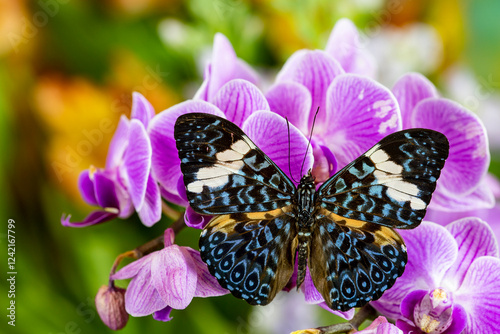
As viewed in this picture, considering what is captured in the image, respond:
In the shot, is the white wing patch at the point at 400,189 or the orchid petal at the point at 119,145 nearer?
the white wing patch at the point at 400,189

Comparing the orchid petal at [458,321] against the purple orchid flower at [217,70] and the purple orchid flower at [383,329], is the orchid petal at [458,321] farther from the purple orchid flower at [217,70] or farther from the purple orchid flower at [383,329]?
the purple orchid flower at [217,70]

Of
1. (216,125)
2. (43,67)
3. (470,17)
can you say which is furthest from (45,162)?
(470,17)

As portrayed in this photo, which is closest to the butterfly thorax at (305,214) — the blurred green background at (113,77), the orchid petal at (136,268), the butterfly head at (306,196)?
the butterfly head at (306,196)

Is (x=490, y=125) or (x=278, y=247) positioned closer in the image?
(x=278, y=247)

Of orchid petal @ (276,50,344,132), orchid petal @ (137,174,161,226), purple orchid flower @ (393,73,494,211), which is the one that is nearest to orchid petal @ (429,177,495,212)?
purple orchid flower @ (393,73,494,211)

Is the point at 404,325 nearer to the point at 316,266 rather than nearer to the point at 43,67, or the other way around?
the point at 316,266

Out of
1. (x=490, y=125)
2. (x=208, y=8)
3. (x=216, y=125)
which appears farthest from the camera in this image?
(x=490, y=125)

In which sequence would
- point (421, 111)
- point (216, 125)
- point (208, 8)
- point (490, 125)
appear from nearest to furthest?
point (216, 125) < point (421, 111) < point (208, 8) < point (490, 125)
